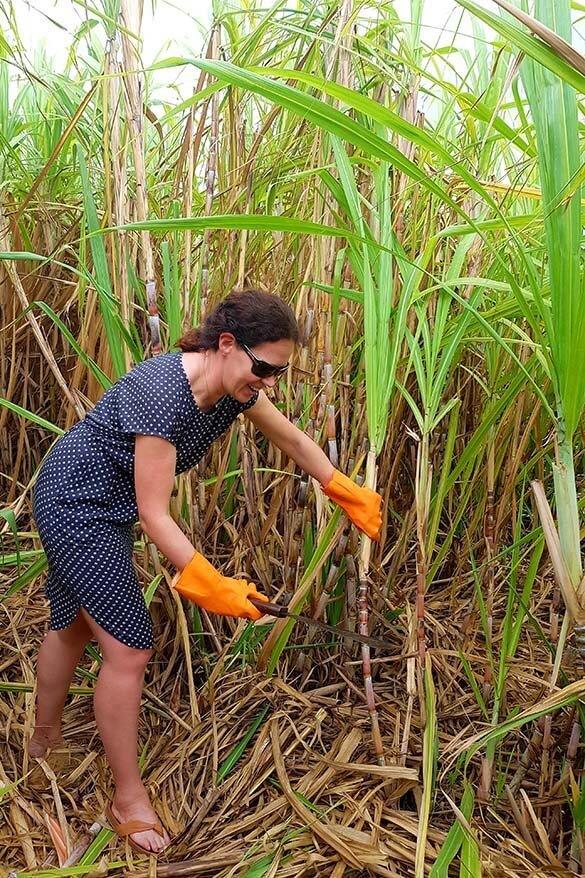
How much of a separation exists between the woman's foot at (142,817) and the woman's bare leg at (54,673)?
0.20 m

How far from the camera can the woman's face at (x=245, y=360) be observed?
1.11 meters

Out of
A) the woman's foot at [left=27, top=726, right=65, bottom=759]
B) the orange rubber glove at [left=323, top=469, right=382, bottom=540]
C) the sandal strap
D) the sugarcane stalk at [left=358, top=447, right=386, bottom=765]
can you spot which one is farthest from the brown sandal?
the orange rubber glove at [left=323, top=469, right=382, bottom=540]

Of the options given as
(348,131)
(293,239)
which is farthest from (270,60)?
(348,131)

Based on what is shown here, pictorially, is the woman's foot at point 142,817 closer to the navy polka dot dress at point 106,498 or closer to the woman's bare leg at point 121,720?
the woman's bare leg at point 121,720

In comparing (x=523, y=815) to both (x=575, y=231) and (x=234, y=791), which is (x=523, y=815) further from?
(x=575, y=231)

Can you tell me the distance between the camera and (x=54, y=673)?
1311mm

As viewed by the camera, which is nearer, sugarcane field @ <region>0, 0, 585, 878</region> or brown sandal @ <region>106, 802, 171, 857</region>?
sugarcane field @ <region>0, 0, 585, 878</region>

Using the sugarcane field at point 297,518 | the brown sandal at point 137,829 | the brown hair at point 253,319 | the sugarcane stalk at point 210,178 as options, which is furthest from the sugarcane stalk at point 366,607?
the sugarcane stalk at point 210,178

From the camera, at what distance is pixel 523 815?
1.04 metres

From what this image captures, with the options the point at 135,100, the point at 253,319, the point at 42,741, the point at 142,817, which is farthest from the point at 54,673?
the point at 135,100

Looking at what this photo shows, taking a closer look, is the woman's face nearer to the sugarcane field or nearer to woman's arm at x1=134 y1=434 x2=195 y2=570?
the sugarcane field

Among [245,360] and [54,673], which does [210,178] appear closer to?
[245,360]

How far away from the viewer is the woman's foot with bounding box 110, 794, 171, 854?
116 centimetres

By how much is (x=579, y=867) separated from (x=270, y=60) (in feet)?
4.60
